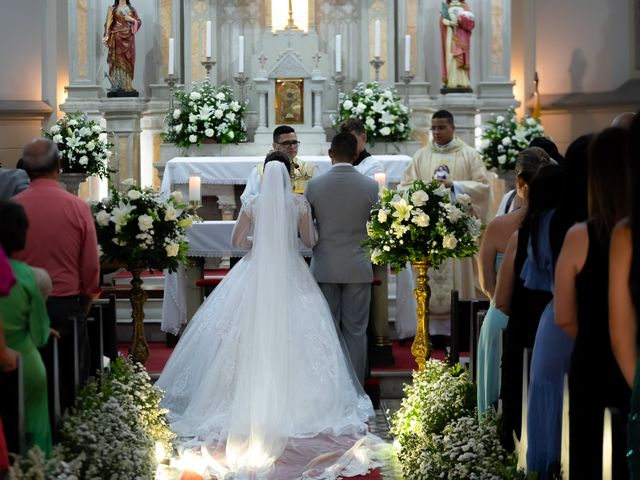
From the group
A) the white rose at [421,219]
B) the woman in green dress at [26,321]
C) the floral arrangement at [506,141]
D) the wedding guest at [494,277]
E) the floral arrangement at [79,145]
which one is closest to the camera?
the woman in green dress at [26,321]

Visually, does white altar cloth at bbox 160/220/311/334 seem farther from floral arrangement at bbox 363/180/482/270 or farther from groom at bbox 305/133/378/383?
floral arrangement at bbox 363/180/482/270

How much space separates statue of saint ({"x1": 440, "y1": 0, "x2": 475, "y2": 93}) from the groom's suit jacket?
20.3ft

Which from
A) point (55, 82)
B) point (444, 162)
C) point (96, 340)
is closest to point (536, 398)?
point (96, 340)

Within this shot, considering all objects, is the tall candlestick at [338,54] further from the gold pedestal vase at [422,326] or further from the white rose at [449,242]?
the white rose at [449,242]

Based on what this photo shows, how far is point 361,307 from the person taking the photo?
8.34 metres

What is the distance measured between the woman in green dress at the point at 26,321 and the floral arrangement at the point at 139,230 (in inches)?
132

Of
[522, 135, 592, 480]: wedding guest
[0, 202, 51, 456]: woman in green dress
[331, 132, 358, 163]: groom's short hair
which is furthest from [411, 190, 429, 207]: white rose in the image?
[0, 202, 51, 456]: woman in green dress

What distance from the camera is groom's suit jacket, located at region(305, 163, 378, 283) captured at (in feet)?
26.9

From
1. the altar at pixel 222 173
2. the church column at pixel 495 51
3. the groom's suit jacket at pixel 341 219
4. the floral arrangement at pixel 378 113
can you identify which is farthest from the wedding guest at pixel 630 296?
the church column at pixel 495 51

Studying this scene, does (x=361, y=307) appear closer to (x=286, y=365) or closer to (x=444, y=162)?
(x=286, y=365)

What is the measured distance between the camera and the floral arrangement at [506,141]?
40.2 feet

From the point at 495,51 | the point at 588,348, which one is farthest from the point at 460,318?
the point at 495,51

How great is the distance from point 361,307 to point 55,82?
340 inches

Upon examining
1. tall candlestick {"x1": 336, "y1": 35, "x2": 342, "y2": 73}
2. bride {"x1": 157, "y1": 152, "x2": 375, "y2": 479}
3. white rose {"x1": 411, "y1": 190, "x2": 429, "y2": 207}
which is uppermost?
tall candlestick {"x1": 336, "y1": 35, "x2": 342, "y2": 73}
